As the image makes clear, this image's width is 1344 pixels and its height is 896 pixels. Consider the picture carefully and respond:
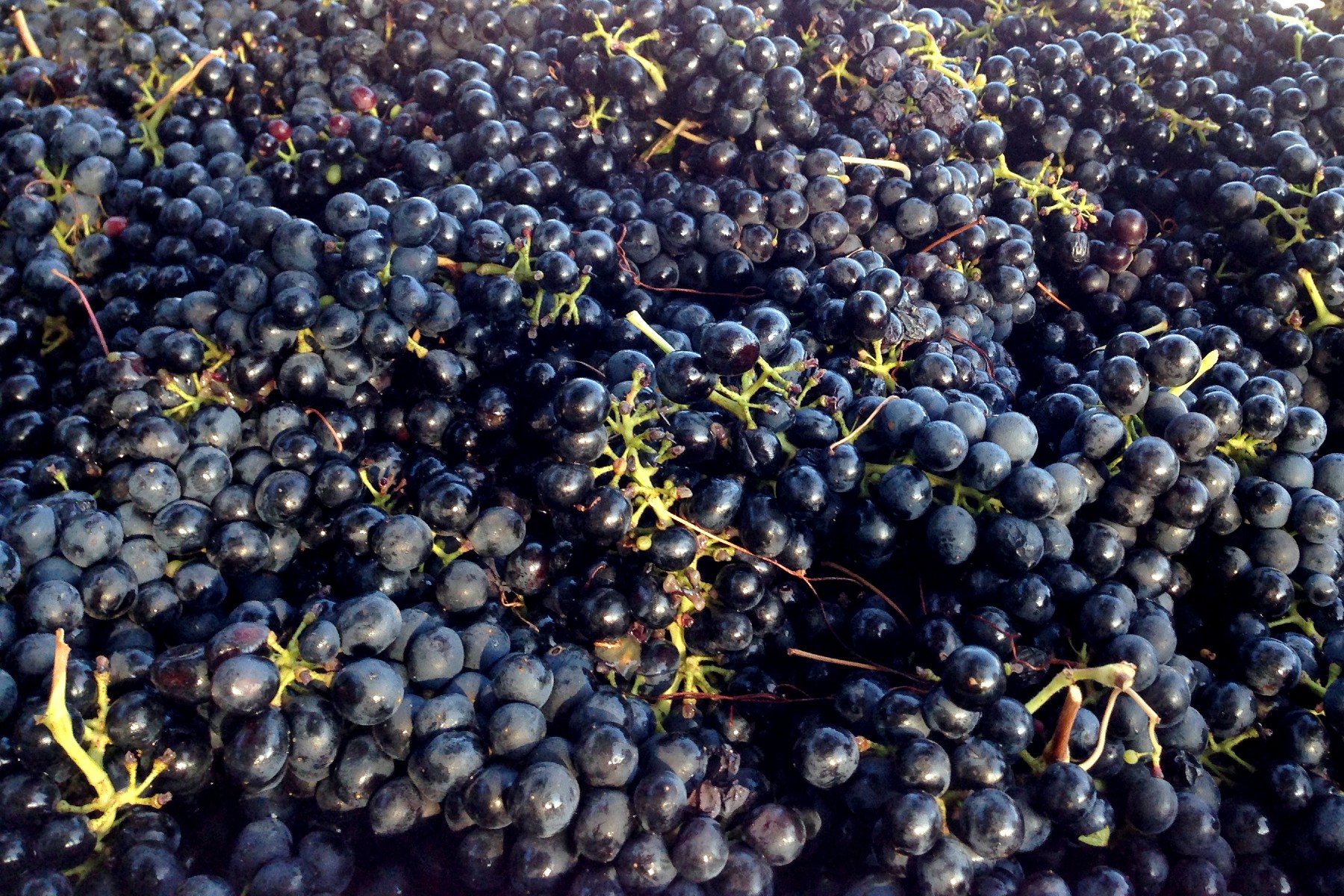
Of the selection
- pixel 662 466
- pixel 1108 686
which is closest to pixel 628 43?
pixel 662 466

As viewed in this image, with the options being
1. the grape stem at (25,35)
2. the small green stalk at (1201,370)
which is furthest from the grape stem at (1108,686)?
the grape stem at (25,35)

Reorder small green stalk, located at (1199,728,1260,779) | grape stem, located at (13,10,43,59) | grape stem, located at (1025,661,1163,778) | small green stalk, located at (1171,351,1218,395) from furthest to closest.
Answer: grape stem, located at (13,10,43,59) < small green stalk, located at (1171,351,1218,395) < small green stalk, located at (1199,728,1260,779) < grape stem, located at (1025,661,1163,778)

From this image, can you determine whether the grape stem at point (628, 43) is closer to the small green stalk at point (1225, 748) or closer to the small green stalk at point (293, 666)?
the small green stalk at point (293, 666)

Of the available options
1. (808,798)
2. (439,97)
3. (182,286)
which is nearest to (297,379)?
(182,286)

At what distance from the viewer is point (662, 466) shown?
4.44 feet

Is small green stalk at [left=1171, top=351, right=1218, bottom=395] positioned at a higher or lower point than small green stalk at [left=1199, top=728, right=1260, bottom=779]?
higher

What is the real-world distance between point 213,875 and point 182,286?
1011 millimetres

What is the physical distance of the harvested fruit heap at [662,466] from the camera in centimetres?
117

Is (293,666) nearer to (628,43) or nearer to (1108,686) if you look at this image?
(1108,686)

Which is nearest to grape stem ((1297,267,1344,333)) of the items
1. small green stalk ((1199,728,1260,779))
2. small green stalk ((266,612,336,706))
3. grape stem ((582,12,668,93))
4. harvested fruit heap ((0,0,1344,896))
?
harvested fruit heap ((0,0,1344,896))

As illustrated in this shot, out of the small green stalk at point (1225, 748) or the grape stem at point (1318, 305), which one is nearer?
the small green stalk at point (1225, 748)

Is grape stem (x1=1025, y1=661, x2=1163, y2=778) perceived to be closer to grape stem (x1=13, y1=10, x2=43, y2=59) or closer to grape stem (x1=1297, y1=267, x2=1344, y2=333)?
grape stem (x1=1297, y1=267, x2=1344, y2=333)

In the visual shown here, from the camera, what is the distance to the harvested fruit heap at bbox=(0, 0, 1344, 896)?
1.17 meters

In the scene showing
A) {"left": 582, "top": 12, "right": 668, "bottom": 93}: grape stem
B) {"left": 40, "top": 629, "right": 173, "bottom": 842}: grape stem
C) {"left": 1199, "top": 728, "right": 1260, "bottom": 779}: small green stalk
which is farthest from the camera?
{"left": 582, "top": 12, "right": 668, "bottom": 93}: grape stem
